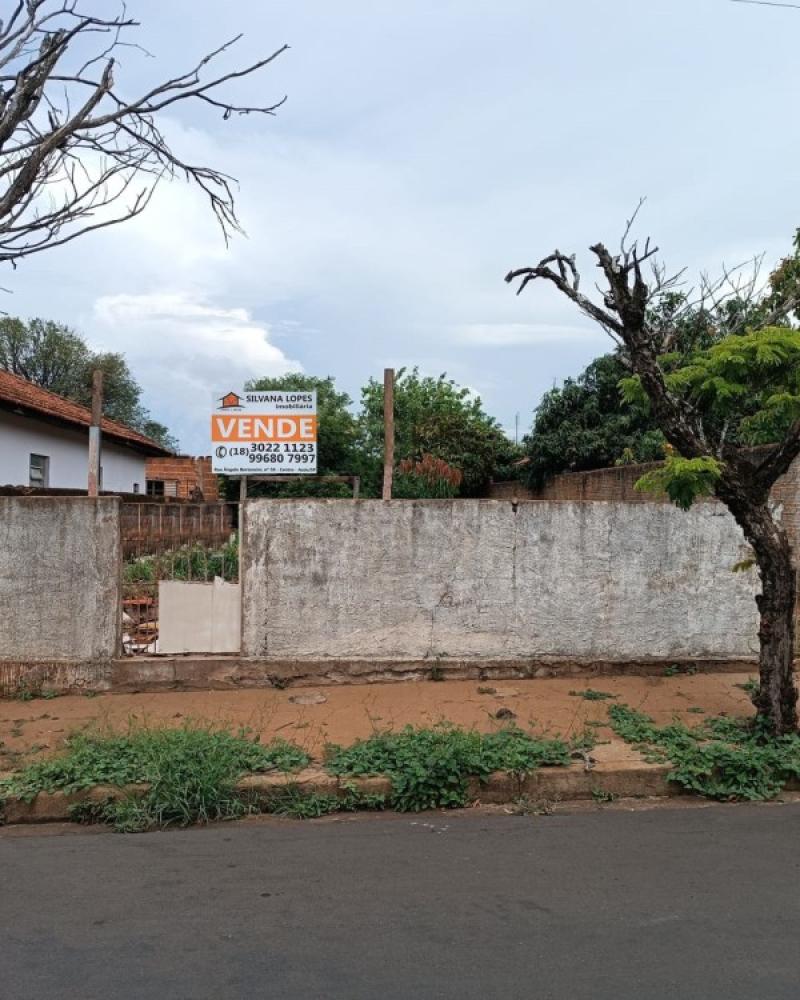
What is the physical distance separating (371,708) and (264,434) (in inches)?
143

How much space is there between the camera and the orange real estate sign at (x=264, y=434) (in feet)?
29.5

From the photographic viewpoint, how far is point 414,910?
11.8ft

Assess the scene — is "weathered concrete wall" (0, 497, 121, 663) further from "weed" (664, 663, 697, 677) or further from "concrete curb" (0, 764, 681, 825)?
"weed" (664, 663, 697, 677)

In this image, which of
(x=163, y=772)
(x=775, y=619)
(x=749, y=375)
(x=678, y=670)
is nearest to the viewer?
(x=163, y=772)

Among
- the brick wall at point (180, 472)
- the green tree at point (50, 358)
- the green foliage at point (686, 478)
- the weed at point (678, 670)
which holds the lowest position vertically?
the weed at point (678, 670)

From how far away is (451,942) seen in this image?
330 cm

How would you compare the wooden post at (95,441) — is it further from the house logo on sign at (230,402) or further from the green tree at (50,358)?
the green tree at (50,358)

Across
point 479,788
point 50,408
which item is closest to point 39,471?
point 50,408

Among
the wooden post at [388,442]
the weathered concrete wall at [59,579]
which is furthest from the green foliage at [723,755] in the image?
the weathered concrete wall at [59,579]

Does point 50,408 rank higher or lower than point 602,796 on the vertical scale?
higher

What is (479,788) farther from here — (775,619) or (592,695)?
(775,619)

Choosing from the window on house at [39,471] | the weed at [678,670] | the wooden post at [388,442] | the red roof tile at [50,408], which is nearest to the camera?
the wooden post at [388,442]

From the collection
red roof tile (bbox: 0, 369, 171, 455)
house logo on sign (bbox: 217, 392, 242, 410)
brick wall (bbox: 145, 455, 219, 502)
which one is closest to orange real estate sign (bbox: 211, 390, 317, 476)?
house logo on sign (bbox: 217, 392, 242, 410)

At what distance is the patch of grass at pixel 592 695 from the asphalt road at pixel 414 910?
211 cm
